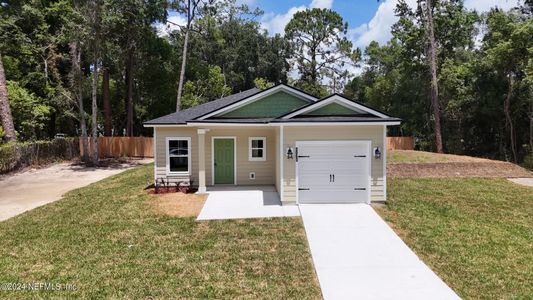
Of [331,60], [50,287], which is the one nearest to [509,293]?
[50,287]

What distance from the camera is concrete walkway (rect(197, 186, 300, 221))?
932 centimetres

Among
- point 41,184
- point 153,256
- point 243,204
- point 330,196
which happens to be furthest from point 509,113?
point 41,184

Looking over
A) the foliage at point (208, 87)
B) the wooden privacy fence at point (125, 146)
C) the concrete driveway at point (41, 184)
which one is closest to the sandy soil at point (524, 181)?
the concrete driveway at point (41, 184)

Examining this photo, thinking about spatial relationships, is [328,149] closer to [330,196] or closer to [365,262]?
[330,196]

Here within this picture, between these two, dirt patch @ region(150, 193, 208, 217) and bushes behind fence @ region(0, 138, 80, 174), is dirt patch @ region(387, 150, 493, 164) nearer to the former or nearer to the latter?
dirt patch @ region(150, 193, 208, 217)

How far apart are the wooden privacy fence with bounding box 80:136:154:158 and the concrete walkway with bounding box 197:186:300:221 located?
57.4ft

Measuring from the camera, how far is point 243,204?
1046 cm

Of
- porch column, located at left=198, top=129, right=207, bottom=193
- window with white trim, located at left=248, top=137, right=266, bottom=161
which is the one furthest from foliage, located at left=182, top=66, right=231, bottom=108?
porch column, located at left=198, top=129, right=207, bottom=193

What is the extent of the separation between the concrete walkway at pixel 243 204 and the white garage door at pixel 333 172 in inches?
34.1

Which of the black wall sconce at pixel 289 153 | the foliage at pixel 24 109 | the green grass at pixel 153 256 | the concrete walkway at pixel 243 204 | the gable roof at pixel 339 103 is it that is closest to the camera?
the green grass at pixel 153 256

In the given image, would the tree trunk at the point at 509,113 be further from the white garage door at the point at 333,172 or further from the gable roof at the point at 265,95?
the white garage door at the point at 333,172

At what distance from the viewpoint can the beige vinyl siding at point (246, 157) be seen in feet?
42.7

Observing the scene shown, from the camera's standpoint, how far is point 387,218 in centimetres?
898

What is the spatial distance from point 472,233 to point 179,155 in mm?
9804
